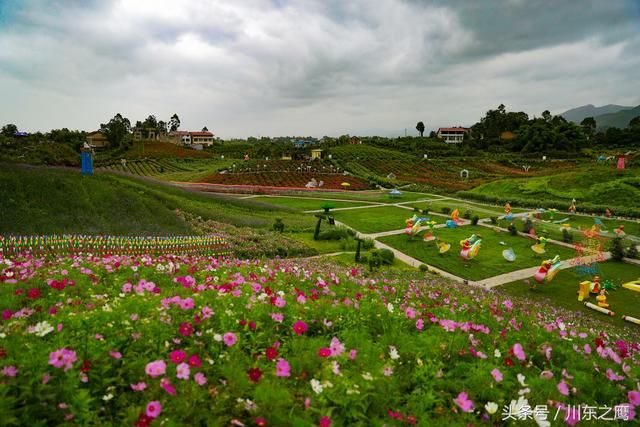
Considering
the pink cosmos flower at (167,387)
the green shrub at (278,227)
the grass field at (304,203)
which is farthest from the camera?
the grass field at (304,203)

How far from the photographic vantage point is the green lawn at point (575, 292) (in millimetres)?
12484

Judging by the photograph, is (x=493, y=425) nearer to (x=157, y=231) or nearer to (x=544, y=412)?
(x=544, y=412)

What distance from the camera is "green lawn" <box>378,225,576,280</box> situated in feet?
53.9

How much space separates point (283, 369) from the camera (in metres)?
3.36

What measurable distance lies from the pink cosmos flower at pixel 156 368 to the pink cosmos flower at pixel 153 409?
279 mm

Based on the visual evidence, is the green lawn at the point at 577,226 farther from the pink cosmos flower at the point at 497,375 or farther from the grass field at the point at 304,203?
the pink cosmos flower at the point at 497,375

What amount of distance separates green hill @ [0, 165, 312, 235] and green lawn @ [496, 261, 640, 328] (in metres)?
13.5

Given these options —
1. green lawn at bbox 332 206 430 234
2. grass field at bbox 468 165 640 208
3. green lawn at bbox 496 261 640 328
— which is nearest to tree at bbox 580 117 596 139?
grass field at bbox 468 165 640 208

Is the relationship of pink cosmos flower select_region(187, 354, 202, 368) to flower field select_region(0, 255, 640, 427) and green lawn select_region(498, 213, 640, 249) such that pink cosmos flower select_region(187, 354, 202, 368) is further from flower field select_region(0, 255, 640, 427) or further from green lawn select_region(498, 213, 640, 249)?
green lawn select_region(498, 213, 640, 249)

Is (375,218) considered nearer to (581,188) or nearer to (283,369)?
(581,188)

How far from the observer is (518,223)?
25.1 meters

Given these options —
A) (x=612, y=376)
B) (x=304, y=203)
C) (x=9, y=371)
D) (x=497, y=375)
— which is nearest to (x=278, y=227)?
(x=304, y=203)

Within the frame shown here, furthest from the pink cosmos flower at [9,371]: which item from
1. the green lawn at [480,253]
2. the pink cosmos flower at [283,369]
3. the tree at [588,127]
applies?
the tree at [588,127]

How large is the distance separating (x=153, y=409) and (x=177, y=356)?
1.72 feet
